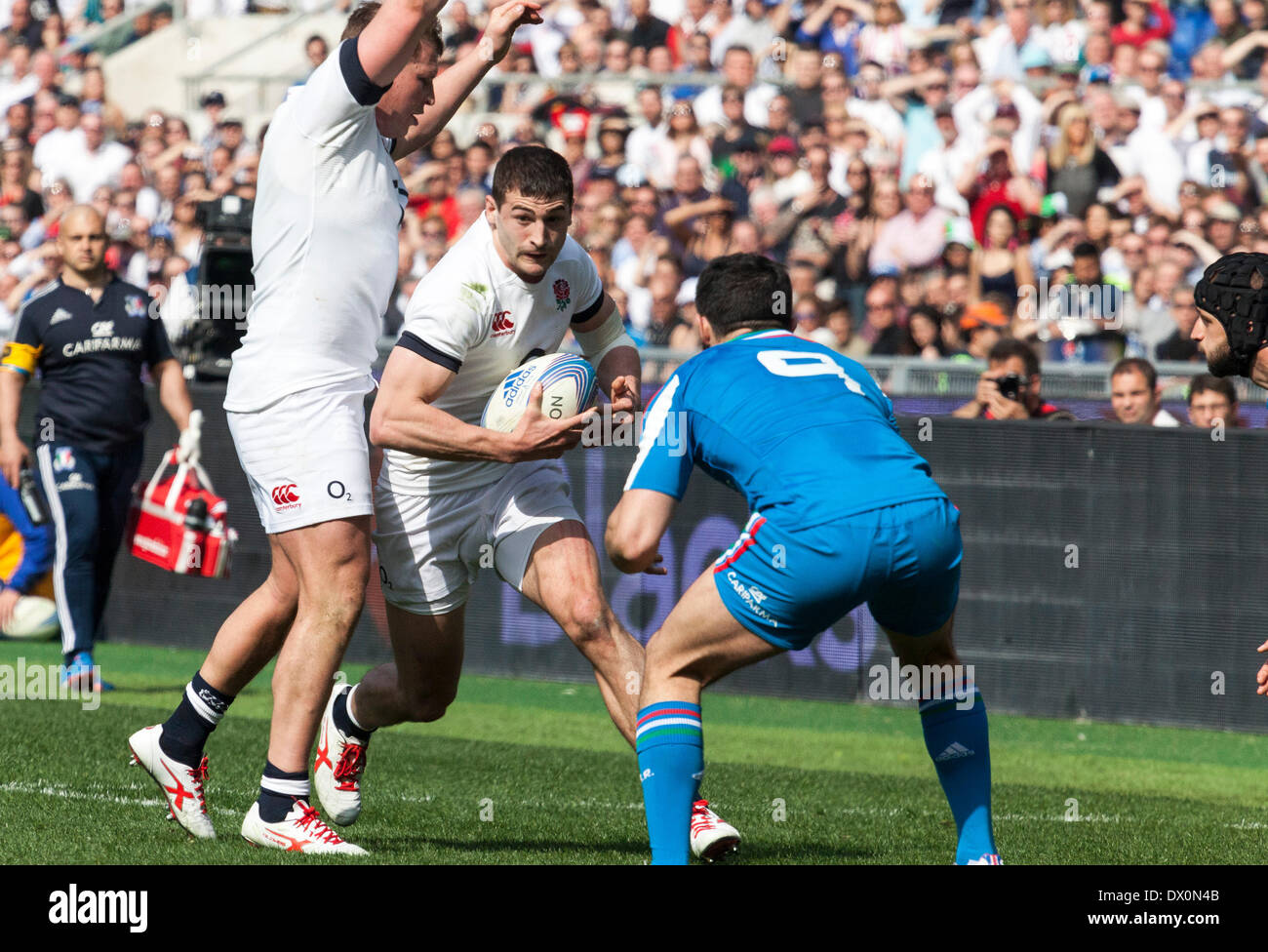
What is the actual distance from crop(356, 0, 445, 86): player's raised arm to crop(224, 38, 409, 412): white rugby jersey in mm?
208

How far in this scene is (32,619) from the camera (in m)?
12.6

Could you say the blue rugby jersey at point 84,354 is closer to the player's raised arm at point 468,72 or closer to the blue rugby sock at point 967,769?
the player's raised arm at point 468,72

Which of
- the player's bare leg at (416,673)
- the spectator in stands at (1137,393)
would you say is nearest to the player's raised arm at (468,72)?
the player's bare leg at (416,673)

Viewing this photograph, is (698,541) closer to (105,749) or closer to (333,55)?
(105,749)

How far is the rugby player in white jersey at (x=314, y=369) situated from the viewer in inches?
233

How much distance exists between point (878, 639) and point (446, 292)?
5.42 meters

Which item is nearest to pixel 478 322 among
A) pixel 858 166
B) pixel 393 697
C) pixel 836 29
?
pixel 393 697

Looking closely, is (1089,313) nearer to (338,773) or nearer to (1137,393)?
(1137,393)

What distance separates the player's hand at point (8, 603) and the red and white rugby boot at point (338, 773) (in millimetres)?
6455

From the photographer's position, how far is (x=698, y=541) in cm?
1141

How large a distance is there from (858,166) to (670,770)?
31.9 feet

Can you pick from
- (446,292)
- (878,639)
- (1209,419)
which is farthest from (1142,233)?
(446,292)

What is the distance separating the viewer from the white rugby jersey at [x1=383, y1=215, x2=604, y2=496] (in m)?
6.18

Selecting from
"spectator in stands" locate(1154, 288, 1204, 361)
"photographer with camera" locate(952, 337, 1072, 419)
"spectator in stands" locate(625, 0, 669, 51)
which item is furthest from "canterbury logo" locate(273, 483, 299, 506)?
"spectator in stands" locate(625, 0, 669, 51)
